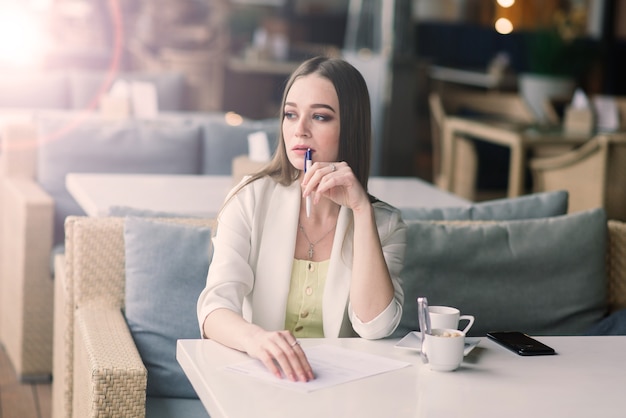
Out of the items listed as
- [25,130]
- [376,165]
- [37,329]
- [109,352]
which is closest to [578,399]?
[109,352]

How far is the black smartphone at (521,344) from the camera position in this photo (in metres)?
1.90

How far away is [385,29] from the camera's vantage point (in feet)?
21.4

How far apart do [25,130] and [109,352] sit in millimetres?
2405

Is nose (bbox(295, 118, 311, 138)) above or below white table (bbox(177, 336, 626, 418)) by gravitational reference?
above

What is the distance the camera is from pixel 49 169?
4074 mm

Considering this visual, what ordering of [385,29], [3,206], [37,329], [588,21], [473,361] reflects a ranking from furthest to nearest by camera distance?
[588,21], [385,29], [3,206], [37,329], [473,361]

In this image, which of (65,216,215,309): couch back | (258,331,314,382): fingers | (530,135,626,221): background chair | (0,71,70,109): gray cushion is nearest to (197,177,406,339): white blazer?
(258,331,314,382): fingers

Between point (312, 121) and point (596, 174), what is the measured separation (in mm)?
3475

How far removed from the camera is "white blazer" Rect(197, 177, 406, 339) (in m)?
2.05

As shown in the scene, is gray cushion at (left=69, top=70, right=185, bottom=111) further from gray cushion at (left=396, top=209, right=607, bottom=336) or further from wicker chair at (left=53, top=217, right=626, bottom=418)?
gray cushion at (left=396, top=209, right=607, bottom=336)

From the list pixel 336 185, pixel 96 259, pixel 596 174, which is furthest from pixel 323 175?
pixel 596 174

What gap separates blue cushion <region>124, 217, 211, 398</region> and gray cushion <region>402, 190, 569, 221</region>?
0.73m

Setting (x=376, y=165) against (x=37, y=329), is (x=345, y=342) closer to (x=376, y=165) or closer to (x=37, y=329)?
(x=37, y=329)

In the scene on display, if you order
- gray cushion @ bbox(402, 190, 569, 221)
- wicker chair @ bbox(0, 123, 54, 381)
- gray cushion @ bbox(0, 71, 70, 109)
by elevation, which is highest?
gray cushion @ bbox(0, 71, 70, 109)
